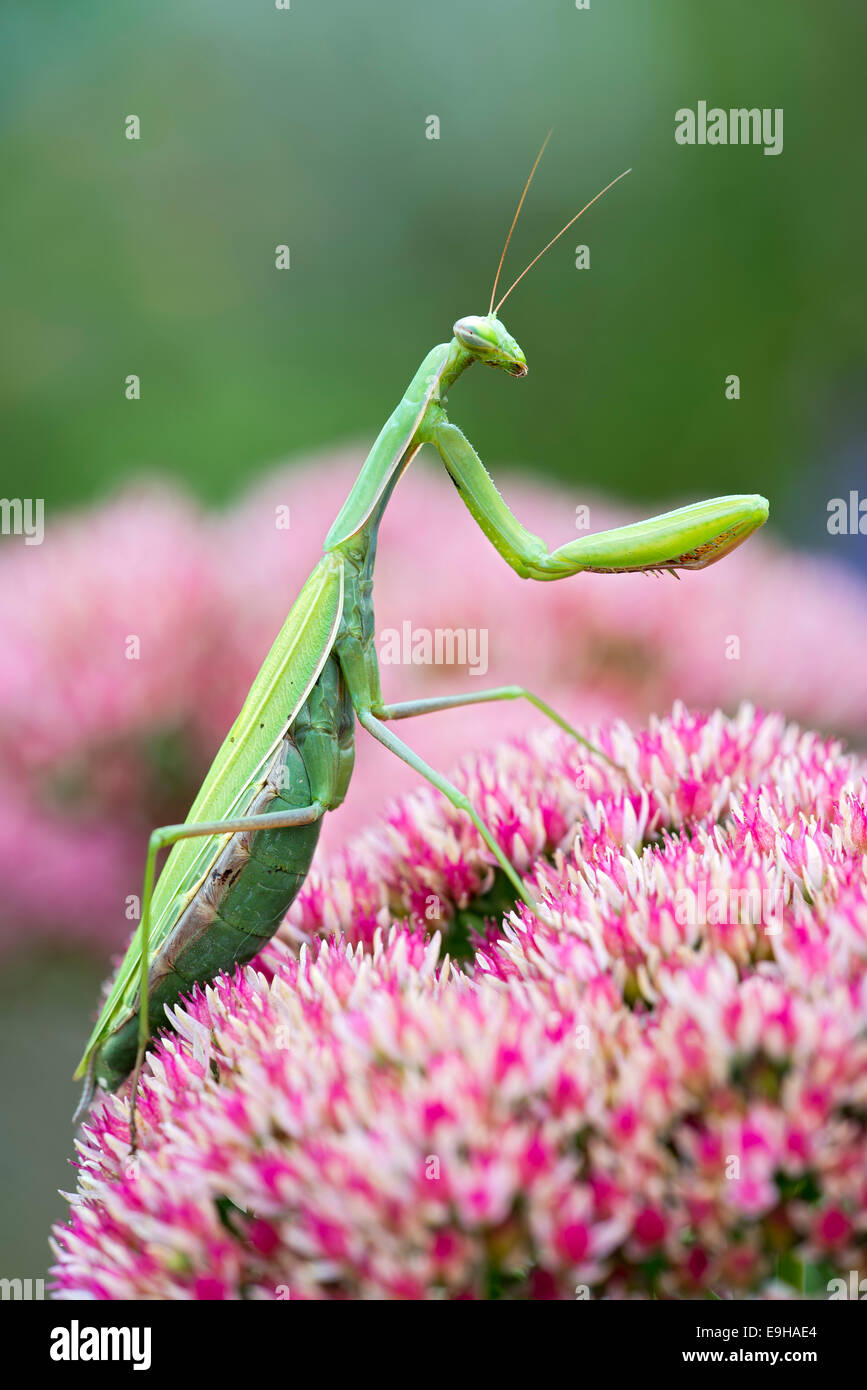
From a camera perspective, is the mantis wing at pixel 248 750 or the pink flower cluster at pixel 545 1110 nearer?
the pink flower cluster at pixel 545 1110

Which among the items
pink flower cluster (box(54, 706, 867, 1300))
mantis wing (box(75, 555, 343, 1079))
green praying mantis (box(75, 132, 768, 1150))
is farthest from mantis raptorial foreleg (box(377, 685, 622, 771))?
pink flower cluster (box(54, 706, 867, 1300))

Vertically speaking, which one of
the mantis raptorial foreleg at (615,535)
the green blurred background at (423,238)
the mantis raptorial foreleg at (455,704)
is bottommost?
the mantis raptorial foreleg at (455,704)

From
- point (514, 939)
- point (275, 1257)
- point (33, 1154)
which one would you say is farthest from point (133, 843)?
A: point (275, 1257)

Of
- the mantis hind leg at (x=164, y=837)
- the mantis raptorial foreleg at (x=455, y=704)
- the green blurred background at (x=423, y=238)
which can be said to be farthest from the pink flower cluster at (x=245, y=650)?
the green blurred background at (x=423, y=238)

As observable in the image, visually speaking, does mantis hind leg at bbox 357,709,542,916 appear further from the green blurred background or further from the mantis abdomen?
the green blurred background

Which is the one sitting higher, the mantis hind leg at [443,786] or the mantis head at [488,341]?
the mantis head at [488,341]

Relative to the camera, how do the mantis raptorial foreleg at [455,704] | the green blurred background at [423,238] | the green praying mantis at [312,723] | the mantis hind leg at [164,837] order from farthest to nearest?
1. the green blurred background at [423,238]
2. the mantis raptorial foreleg at [455,704]
3. the green praying mantis at [312,723]
4. the mantis hind leg at [164,837]

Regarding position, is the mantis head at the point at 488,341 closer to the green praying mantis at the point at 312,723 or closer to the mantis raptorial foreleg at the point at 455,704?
the green praying mantis at the point at 312,723
